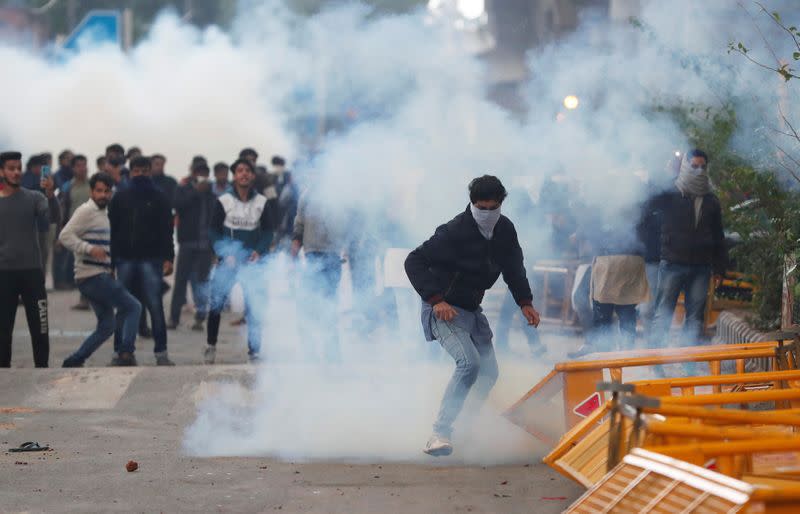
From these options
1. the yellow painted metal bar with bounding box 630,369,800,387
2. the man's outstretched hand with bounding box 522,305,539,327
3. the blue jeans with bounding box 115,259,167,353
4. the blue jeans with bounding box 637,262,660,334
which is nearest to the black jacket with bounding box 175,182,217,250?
the blue jeans with bounding box 115,259,167,353

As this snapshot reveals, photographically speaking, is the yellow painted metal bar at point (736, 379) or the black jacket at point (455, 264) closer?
the yellow painted metal bar at point (736, 379)

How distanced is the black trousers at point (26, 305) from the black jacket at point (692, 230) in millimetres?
4974

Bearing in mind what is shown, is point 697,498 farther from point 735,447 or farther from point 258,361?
point 258,361

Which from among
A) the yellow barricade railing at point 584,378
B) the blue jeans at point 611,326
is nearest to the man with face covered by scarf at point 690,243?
the blue jeans at point 611,326

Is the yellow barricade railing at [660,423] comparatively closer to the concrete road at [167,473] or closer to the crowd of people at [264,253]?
the concrete road at [167,473]

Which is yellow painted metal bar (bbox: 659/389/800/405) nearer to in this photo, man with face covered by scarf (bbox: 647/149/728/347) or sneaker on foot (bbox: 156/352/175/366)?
man with face covered by scarf (bbox: 647/149/728/347)

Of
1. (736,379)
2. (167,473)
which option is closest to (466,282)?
(736,379)

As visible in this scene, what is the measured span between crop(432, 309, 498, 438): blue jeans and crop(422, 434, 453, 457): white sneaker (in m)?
0.04

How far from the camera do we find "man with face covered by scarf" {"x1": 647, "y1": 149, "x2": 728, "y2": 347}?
33.6ft

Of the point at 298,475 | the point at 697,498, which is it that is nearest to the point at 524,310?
the point at 298,475

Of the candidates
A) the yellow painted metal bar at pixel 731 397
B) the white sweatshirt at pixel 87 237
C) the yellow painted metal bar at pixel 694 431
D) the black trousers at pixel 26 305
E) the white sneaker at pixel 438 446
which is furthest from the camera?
→ the white sweatshirt at pixel 87 237

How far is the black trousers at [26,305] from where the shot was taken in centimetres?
1015

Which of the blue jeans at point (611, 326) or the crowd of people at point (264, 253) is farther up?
the crowd of people at point (264, 253)

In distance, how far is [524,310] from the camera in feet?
25.1
